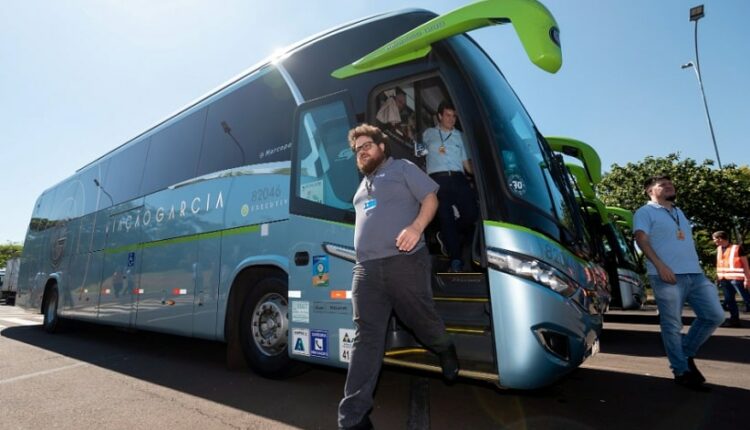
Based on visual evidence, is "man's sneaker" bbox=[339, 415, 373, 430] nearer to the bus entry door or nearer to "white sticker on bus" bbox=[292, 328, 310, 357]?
the bus entry door

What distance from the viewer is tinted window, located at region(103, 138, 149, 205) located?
23.4 ft

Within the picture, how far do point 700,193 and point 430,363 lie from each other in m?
25.9

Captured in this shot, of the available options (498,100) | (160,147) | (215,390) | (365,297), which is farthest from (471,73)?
(160,147)

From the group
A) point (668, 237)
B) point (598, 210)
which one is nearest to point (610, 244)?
point (598, 210)

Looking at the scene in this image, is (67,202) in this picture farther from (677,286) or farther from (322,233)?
(677,286)

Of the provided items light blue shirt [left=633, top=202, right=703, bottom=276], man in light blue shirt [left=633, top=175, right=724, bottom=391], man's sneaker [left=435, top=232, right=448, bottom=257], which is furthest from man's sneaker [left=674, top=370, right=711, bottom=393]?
man's sneaker [left=435, top=232, right=448, bottom=257]

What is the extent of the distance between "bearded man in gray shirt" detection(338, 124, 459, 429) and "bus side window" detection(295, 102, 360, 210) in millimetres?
891

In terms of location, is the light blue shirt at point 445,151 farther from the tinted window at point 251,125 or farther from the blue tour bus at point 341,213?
the tinted window at point 251,125

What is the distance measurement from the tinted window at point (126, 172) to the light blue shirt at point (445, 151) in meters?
5.21

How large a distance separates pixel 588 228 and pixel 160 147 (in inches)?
237

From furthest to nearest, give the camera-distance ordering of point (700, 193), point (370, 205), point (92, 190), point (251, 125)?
point (700, 193) < point (92, 190) < point (251, 125) < point (370, 205)

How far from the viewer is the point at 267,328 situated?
14.2 ft

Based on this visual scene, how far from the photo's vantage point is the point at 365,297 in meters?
2.62

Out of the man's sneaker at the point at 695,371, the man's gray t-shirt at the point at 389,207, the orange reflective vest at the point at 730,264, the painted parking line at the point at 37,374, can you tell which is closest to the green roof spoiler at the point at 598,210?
the orange reflective vest at the point at 730,264
